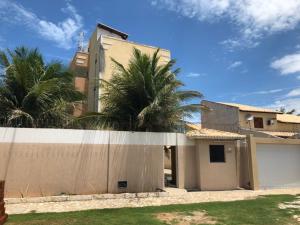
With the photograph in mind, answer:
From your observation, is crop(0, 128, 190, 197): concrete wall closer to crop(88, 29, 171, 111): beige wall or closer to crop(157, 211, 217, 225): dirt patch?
crop(157, 211, 217, 225): dirt patch

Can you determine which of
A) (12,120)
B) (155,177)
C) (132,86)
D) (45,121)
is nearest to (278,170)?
(155,177)

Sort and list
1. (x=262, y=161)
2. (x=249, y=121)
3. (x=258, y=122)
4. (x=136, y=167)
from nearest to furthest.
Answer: (x=136, y=167), (x=262, y=161), (x=249, y=121), (x=258, y=122)

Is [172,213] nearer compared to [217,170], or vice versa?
[172,213]

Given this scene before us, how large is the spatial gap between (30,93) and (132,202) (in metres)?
7.33

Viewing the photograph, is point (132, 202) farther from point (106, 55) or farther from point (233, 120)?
point (233, 120)

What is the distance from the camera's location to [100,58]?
23.3 metres

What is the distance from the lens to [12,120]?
14602 mm

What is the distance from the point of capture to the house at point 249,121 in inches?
1182

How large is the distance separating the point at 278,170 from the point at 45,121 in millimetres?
14891

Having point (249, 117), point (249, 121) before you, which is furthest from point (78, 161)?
point (249, 121)

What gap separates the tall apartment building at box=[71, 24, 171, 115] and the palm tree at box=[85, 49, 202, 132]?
14.3ft

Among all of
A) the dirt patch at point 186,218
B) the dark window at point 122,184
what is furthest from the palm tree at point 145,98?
the dirt patch at point 186,218

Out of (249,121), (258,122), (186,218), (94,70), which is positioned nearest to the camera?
(186,218)

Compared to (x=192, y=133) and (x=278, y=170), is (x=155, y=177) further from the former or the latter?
(x=278, y=170)
